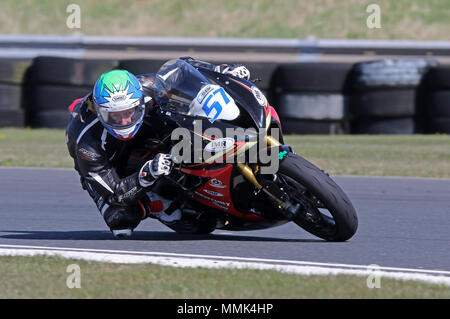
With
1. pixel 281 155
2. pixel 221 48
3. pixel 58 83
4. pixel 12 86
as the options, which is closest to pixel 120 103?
pixel 281 155

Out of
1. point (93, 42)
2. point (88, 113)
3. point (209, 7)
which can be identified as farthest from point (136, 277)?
point (209, 7)

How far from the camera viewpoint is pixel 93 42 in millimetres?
20750

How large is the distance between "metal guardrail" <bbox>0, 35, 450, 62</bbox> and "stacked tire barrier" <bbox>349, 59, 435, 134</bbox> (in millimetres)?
4969

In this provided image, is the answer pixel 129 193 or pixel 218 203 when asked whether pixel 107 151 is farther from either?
pixel 218 203

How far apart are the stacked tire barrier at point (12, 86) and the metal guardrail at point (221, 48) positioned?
186 inches

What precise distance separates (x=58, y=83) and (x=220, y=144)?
10.7m

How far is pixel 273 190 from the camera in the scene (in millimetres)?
5148

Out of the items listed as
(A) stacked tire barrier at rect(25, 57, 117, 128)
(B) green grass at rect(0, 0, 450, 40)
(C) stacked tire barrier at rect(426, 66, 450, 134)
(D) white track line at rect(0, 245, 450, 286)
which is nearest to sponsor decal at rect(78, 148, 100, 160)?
(D) white track line at rect(0, 245, 450, 286)

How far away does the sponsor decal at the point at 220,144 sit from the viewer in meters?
4.98

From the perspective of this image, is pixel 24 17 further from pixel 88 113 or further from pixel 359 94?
pixel 88 113
